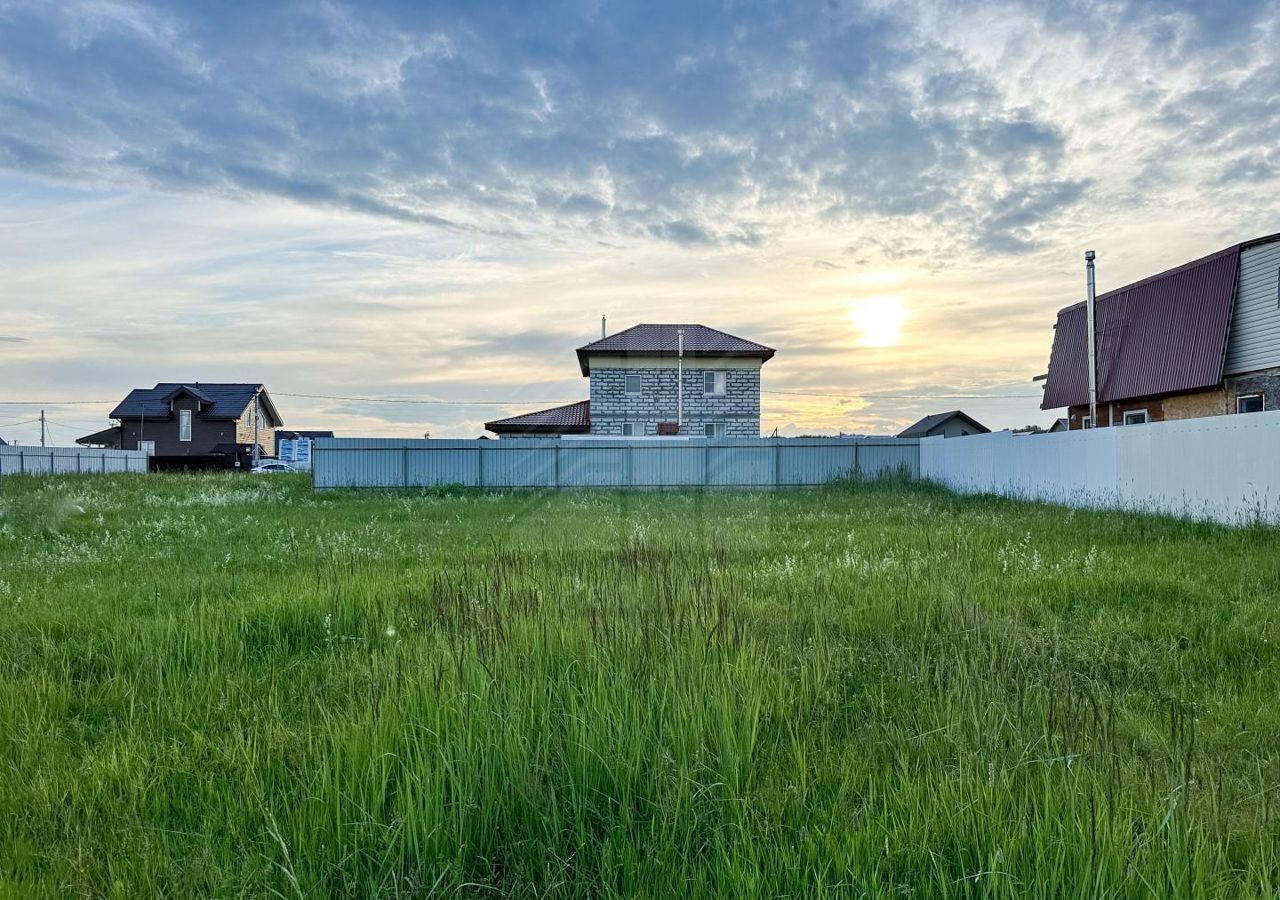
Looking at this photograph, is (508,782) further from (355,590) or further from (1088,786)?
(355,590)

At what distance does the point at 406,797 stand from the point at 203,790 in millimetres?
941

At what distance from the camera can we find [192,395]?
43.2 meters

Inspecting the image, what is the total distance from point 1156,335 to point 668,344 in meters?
18.8

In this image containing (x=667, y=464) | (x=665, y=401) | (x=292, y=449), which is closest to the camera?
(x=667, y=464)

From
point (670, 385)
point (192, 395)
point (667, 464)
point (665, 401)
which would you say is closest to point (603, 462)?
point (667, 464)

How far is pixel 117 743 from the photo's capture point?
2.80 meters

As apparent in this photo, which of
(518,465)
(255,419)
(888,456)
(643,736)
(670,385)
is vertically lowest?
(643,736)

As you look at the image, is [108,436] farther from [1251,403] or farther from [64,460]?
[1251,403]

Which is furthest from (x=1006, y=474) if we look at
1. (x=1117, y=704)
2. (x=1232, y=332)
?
(x=1117, y=704)

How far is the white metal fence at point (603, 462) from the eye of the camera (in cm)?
2025

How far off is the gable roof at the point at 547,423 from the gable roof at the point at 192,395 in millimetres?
20385

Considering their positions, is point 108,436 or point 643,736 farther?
point 108,436

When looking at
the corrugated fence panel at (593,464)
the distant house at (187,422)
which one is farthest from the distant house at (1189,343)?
the distant house at (187,422)

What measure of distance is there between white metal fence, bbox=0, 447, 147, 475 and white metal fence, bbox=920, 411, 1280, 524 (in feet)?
99.8
